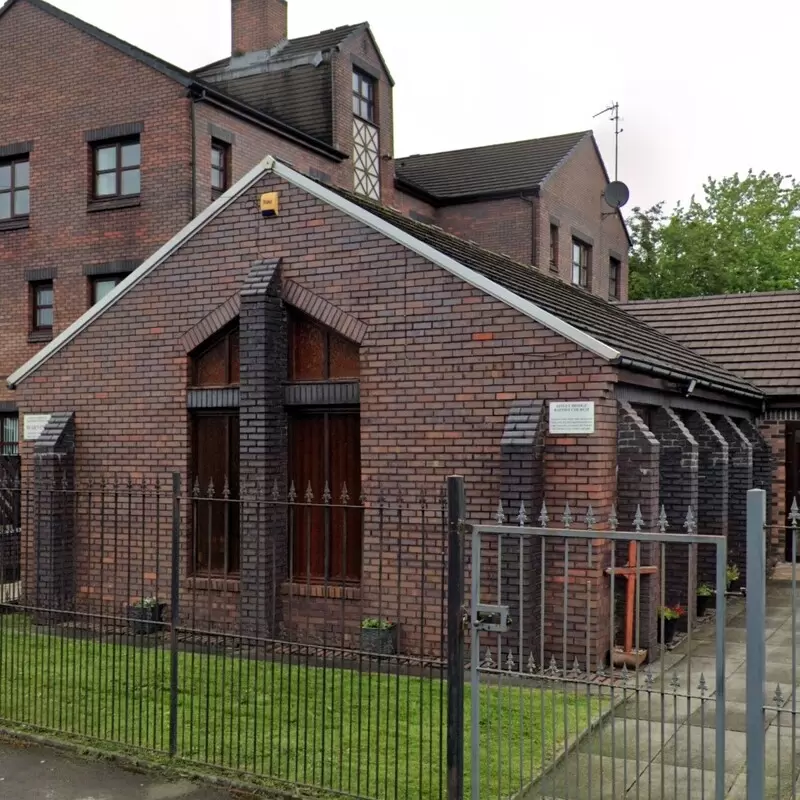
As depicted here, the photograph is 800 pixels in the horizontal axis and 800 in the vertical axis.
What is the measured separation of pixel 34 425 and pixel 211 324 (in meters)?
3.12

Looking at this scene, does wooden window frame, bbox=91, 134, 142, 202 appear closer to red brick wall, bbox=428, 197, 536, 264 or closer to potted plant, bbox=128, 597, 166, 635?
potted plant, bbox=128, 597, 166, 635

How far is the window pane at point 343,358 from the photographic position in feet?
36.6

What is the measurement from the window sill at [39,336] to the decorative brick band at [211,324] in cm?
1030

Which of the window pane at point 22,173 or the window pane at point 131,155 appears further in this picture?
the window pane at point 22,173

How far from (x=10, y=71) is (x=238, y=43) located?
23.0 feet

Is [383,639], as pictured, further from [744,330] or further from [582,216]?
[582,216]

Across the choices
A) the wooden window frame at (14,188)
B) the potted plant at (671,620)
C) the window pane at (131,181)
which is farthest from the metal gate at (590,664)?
the wooden window frame at (14,188)

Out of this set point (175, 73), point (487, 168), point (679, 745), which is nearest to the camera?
point (679, 745)

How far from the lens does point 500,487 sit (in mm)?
9953

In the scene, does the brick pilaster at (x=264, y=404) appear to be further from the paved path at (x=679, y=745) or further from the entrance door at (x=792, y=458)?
the entrance door at (x=792, y=458)

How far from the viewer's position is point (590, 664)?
8.73 metres

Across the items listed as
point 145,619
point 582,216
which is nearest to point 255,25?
point 582,216

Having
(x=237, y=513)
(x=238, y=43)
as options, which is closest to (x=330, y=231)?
(x=237, y=513)

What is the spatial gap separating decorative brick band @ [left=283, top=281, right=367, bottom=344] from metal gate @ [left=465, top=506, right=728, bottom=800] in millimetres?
2546
